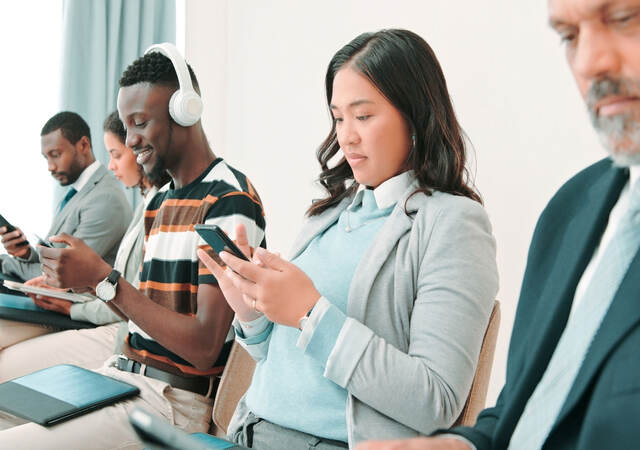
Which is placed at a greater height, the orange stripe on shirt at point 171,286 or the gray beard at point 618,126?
the gray beard at point 618,126

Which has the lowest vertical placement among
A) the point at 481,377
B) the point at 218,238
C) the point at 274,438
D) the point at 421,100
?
the point at 274,438

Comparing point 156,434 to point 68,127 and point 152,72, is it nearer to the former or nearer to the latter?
point 152,72

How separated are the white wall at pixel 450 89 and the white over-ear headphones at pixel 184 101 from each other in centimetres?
102

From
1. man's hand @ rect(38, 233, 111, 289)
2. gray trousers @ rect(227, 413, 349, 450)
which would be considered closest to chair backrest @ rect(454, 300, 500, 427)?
gray trousers @ rect(227, 413, 349, 450)

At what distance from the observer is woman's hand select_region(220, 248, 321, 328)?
1.02 m

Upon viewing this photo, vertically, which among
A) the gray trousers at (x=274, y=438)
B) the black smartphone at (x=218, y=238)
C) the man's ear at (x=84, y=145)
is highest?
the man's ear at (x=84, y=145)

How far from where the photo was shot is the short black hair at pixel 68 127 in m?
2.96

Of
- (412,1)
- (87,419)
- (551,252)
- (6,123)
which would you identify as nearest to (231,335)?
(87,419)

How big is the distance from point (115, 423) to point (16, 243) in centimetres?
150

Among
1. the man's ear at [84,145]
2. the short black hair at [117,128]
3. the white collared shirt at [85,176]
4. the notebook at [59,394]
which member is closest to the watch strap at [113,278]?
the notebook at [59,394]

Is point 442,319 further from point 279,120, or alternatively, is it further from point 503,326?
point 279,120

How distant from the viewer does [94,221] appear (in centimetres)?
254

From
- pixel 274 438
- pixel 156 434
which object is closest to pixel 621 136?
pixel 156 434

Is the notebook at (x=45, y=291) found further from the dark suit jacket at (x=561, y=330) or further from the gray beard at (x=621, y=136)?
the gray beard at (x=621, y=136)
